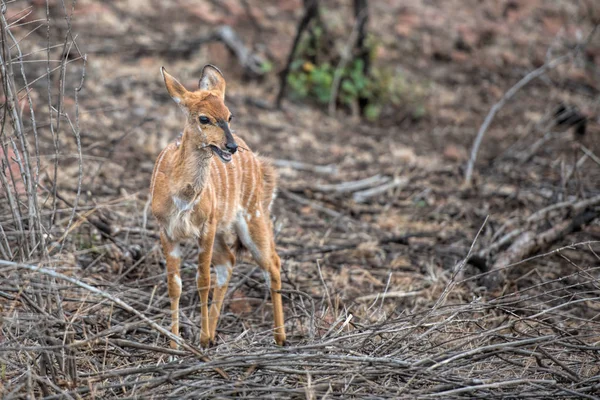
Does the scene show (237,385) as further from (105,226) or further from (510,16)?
(510,16)

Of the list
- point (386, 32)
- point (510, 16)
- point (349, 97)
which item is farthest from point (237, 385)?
point (510, 16)

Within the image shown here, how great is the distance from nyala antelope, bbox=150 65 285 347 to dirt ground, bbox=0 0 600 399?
21cm

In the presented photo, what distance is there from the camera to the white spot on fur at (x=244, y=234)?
17.3ft

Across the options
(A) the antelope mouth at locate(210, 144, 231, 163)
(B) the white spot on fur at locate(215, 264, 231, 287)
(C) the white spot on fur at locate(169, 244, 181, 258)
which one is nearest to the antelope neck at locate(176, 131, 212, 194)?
(A) the antelope mouth at locate(210, 144, 231, 163)

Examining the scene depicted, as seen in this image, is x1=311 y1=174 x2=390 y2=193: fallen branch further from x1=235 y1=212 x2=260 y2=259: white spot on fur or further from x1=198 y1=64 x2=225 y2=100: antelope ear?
x1=198 y1=64 x2=225 y2=100: antelope ear

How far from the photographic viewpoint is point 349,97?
1118 cm

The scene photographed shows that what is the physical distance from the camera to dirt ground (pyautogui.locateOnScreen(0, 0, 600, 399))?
385 cm

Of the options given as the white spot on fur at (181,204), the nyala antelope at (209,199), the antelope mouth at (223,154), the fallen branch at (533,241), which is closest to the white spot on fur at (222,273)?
the nyala antelope at (209,199)

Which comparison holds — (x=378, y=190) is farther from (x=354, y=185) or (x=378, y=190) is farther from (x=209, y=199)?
(x=209, y=199)

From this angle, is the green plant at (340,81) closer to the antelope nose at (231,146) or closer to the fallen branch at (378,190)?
the fallen branch at (378,190)

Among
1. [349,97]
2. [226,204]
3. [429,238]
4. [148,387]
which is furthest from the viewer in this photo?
[349,97]

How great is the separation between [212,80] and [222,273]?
1.37 meters

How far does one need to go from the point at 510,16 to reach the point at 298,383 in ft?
41.0

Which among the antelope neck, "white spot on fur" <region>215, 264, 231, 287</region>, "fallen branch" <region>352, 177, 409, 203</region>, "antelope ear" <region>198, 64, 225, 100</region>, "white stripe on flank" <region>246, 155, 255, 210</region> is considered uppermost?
"antelope ear" <region>198, 64, 225, 100</region>
